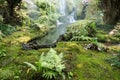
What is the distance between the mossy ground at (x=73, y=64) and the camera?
5.36 metres

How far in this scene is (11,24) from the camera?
471 inches

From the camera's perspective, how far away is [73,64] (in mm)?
5988

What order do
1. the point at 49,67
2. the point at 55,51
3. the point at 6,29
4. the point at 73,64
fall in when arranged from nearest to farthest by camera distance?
the point at 49,67 < the point at 55,51 < the point at 73,64 < the point at 6,29

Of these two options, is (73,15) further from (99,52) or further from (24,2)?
(99,52)

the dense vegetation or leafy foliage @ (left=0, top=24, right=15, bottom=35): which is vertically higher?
leafy foliage @ (left=0, top=24, right=15, bottom=35)

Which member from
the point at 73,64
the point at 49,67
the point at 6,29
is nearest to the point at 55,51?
the point at 49,67

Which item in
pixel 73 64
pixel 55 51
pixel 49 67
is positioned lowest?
pixel 73 64

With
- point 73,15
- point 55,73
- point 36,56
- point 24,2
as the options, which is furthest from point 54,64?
point 73,15

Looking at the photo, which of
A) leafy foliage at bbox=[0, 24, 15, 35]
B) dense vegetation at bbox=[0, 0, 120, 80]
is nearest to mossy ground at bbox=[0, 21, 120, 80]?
dense vegetation at bbox=[0, 0, 120, 80]

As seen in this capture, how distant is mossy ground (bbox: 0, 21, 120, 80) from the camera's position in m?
5.36

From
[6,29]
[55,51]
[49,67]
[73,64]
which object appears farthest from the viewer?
[6,29]

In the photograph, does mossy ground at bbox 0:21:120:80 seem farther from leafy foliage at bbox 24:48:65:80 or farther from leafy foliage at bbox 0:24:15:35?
leafy foliage at bbox 0:24:15:35

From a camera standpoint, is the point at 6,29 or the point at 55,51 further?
the point at 6,29

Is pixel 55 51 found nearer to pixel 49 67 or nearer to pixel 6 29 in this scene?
pixel 49 67
